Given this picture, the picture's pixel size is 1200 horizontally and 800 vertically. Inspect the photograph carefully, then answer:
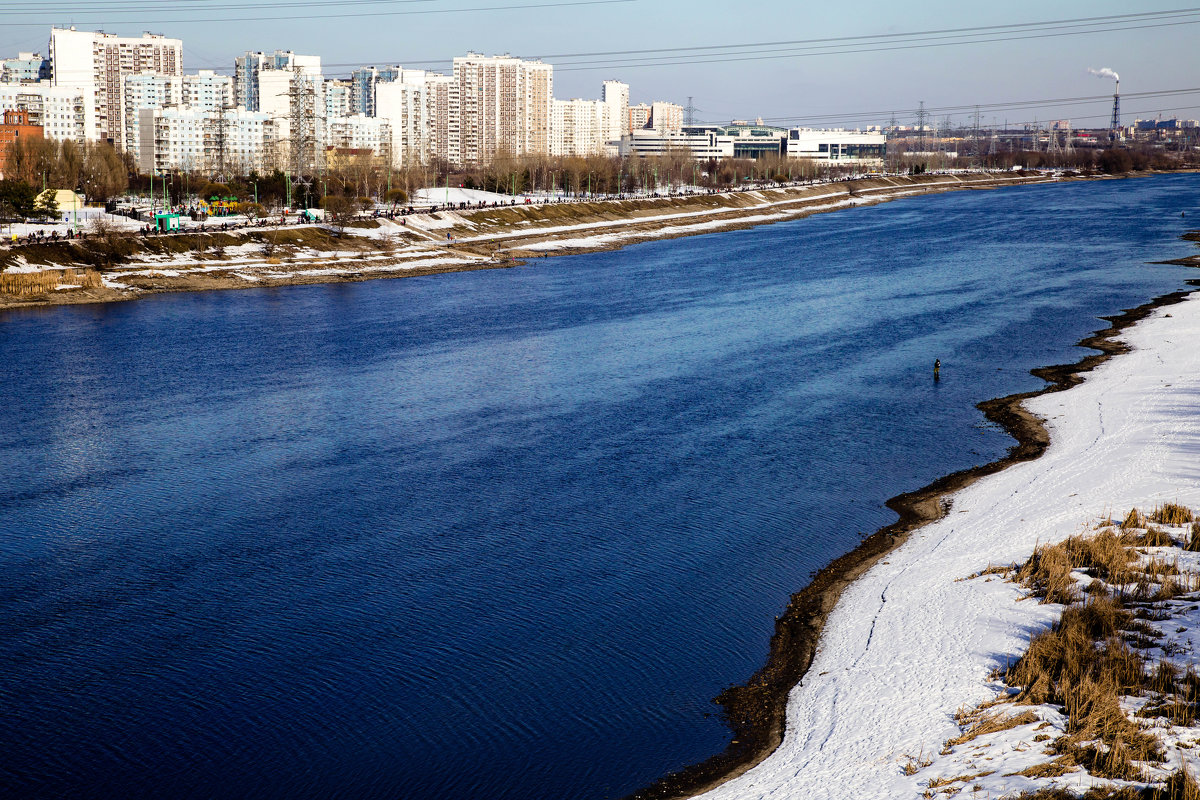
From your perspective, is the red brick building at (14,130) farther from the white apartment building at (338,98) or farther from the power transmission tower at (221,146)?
the white apartment building at (338,98)

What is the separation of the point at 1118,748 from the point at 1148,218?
47007 mm

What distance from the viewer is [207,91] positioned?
7975 centimetres

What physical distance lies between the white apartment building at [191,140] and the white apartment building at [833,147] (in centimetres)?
6116

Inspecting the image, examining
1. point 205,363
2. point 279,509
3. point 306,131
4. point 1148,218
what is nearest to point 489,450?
point 279,509

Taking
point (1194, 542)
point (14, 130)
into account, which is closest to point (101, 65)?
point (14, 130)

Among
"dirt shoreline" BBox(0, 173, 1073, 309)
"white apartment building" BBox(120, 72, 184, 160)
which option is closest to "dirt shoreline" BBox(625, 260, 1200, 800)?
"dirt shoreline" BBox(0, 173, 1073, 309)

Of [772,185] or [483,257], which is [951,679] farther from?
[772,185]

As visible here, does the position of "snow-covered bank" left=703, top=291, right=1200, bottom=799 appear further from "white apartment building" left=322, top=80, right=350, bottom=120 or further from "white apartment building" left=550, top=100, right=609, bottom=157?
"white apartment building" left=550, top=100, right=609, bottom=157

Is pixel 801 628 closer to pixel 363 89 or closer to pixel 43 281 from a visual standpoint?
pixel 43 281

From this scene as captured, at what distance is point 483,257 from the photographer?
3759 cm

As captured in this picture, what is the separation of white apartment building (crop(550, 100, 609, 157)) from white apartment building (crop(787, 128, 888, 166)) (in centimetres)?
2041

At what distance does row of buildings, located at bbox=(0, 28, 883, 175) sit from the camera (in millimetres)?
66062

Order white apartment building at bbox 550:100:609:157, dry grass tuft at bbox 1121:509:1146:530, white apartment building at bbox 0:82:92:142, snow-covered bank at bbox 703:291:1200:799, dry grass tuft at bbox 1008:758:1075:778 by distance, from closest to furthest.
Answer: dry grass tuft at bbox 1008:758:1075:778 < snow-covered bank at bbox 703:291:1200:799 < dry grass tuft at bbox 1121:509:1146:530 < white apartment building at bbox 0:82:92:142 < white apartment building at bbox 550:100:609:157

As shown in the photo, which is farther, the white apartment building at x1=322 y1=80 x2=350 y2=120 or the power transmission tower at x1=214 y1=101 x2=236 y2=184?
the white apartment building at x1=322 y1=80 x2=350 y2=120
